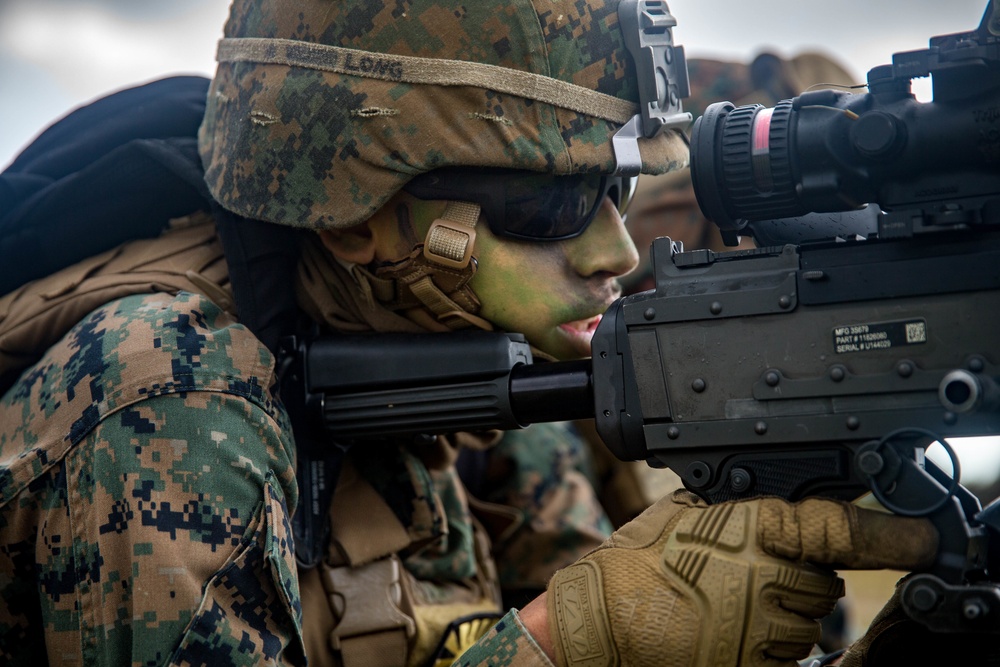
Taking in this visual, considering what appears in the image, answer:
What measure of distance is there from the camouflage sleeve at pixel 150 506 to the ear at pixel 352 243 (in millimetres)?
342

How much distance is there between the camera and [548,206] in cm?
256

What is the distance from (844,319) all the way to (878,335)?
6cm

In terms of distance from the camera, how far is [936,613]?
1.86m

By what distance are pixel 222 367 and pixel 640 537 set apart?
966mm

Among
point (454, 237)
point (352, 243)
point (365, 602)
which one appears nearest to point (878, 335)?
point (454, 237)

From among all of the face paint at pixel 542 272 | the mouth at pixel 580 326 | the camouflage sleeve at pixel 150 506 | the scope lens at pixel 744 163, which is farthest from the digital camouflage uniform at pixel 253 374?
the scope lens at pixel 744 163

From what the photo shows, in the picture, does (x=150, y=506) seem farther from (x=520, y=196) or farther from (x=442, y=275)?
(x=520, y=196)

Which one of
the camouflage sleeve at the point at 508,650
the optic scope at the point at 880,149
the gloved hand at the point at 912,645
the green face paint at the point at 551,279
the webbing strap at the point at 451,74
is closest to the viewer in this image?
the optic scope at the point at 880,149

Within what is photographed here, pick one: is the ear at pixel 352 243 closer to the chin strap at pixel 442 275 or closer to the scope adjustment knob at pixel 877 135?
the chin strap at pixel 442 275

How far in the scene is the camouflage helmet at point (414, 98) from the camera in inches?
97.7

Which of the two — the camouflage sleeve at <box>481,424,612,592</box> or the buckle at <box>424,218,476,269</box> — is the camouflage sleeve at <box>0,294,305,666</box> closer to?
the buckle at <box>424,218,476,269</box>

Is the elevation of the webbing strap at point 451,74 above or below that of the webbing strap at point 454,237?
above

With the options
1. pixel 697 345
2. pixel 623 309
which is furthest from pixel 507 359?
pixel 697 345

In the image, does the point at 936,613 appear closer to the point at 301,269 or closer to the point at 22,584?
the point at 301,269
